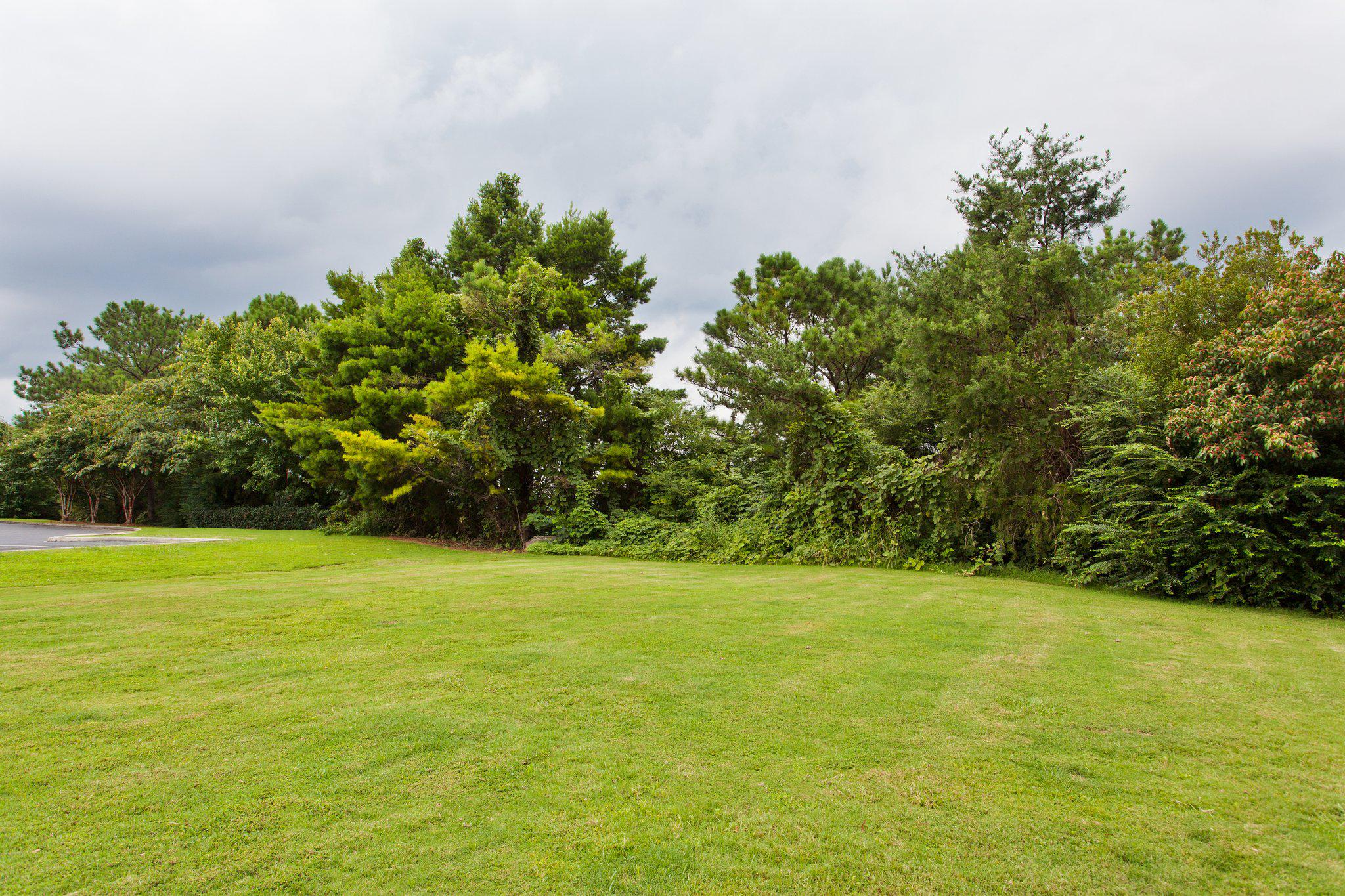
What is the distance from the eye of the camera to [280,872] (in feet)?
6.34

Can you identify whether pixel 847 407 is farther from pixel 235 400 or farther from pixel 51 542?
pixel 235 400

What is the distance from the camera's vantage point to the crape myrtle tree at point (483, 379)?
15797mm

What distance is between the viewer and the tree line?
8094mm

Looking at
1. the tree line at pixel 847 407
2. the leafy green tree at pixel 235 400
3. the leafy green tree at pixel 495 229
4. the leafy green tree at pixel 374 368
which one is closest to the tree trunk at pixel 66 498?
the tree line at pixel 847 407

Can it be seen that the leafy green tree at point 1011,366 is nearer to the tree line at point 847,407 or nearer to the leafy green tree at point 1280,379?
the tree line at point 847,407

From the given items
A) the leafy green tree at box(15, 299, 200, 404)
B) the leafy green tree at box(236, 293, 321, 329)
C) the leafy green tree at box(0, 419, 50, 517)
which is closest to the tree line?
the leafy green tree at box(236, 293, 321, 329)

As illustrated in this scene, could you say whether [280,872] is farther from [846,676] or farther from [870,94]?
[870,94]

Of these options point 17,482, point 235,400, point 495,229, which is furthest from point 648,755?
point 17,482

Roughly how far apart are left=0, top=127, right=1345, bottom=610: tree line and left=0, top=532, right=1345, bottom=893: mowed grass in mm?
3431

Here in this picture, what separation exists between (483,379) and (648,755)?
13.2 metres

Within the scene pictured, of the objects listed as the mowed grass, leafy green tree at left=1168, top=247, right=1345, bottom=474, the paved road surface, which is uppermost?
leafy green tree at left=1168, top=247, right=1345, bottom=474

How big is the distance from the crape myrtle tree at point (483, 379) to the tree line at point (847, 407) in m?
0.10

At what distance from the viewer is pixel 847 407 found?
13703 millimetres

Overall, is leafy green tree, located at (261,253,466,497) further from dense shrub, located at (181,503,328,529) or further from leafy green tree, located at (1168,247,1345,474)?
leafy green tree, located at (1168,247,1345,474)
